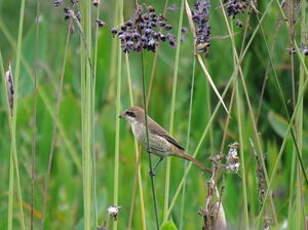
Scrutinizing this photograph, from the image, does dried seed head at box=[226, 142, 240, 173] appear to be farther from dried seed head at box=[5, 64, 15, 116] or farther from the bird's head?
the bird's head

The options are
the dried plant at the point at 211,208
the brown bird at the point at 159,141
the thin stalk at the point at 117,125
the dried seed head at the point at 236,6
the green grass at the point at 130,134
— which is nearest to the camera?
the dried plant at the point at 211,208

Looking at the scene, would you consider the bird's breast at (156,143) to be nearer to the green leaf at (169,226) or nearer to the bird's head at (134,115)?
the bird's head at (134,115)

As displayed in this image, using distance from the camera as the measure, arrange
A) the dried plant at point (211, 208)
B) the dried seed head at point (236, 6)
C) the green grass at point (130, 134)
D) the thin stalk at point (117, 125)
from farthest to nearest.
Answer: the green grass at point (130, 134) → the thin stalk at point (117, 125) → the dried seed head at point (236, 6) → the dried plant at point (211, 208)

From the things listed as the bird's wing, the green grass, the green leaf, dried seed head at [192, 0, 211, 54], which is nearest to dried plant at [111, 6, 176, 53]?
dried seed head at [192, 0, 211, 54]

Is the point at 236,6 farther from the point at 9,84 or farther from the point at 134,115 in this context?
the point at 134,115

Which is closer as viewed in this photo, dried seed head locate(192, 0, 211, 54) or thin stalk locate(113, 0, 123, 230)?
dried seed head locate(192, 0, 211, 54)

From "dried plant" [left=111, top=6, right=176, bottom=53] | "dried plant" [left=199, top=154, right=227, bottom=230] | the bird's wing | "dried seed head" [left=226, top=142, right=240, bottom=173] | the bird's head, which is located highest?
"dried plant" [left=111, top=6, right=176, bottom=53]

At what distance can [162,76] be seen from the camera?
512cm

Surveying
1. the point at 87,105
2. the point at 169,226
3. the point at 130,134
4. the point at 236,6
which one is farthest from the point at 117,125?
the point at 130,134

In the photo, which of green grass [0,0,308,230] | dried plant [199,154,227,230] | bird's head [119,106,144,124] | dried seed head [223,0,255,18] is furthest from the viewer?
green grass [0,0,308,230]

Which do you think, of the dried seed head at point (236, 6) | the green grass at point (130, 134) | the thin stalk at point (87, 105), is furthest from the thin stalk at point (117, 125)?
the green grass at point (130, 134)

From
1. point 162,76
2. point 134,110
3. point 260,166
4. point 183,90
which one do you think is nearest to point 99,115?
point 183,90

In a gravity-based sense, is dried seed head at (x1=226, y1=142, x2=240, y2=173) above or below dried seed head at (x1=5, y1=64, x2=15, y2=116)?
below

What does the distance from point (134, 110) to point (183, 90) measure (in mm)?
1788
